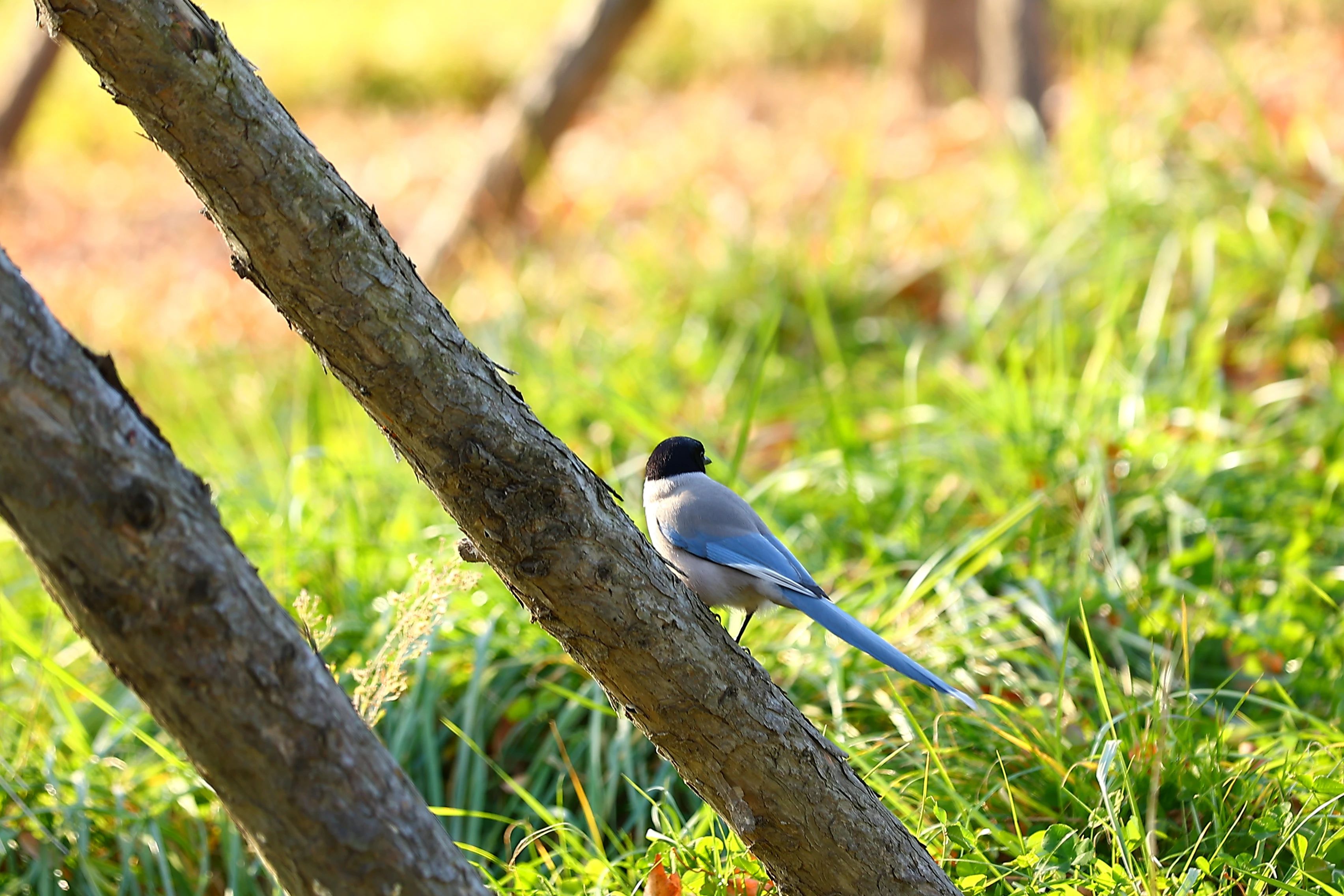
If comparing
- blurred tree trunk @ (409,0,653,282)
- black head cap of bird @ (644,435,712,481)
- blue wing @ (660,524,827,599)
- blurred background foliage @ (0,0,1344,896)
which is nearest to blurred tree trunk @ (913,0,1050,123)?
blurred background foliage @ (0,0,1344,896)

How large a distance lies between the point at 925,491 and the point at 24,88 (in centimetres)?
920

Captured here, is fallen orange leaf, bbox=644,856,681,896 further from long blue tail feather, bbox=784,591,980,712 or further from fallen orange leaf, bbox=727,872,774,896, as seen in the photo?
long blue tail feather, bbox=784,591,980,712

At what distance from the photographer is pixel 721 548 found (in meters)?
1.68

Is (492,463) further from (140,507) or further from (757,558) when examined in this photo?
(757,558)

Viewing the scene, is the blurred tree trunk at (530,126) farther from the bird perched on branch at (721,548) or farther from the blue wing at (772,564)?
the blue wing at (772,564)

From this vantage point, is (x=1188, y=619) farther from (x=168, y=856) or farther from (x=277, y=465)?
(x=277, y=465)

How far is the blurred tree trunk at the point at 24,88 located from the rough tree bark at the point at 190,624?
9.42 meters

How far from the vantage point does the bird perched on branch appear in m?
1.66

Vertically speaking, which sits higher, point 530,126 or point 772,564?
point 530,126

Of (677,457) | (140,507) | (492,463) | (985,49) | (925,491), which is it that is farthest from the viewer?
(985,49)

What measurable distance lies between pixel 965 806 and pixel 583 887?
650mm

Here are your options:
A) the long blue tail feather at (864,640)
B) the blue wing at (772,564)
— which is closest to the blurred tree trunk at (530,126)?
the blue wing at (772,564)

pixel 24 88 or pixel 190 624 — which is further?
pixel 24 88

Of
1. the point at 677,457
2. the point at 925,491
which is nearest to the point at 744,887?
the point at 677,457
